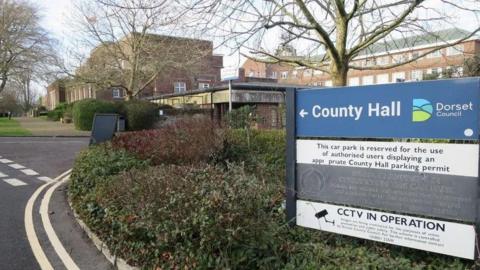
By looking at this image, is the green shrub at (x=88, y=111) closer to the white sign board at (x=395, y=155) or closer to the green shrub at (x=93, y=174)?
the green shrub at (x=93, y=174)

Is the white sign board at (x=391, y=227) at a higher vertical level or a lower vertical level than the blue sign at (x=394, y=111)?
lower

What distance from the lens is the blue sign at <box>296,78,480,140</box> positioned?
3.58 m

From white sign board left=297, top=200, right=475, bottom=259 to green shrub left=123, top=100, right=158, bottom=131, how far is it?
26.9 metres

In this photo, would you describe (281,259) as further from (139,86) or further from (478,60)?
(139,86)

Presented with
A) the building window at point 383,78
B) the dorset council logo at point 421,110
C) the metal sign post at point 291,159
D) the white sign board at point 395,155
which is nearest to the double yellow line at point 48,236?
the metal sign post at point 291,159

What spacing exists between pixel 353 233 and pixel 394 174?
78 cm

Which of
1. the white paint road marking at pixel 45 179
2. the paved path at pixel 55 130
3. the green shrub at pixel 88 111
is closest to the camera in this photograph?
the white paint road marking at pixel 45 179

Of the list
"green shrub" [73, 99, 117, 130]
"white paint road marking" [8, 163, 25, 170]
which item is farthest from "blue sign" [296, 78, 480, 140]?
"green shrub" [73, 99, 117, 130]

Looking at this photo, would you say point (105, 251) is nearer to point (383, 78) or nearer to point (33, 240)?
point (33, 240)

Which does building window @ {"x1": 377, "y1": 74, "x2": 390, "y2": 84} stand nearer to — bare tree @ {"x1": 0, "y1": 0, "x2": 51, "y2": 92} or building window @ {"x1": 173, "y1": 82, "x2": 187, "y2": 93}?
building window @ {"x1": 173, "y1": 82, "x2": 187, "y2": 93}

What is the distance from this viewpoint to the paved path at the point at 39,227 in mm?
5051

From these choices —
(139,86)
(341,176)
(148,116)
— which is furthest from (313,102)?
(139,86)

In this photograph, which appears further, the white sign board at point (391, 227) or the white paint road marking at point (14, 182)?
the white paint road marking at point (14, 182)

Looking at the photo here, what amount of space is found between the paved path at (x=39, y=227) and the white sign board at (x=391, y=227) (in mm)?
2516
